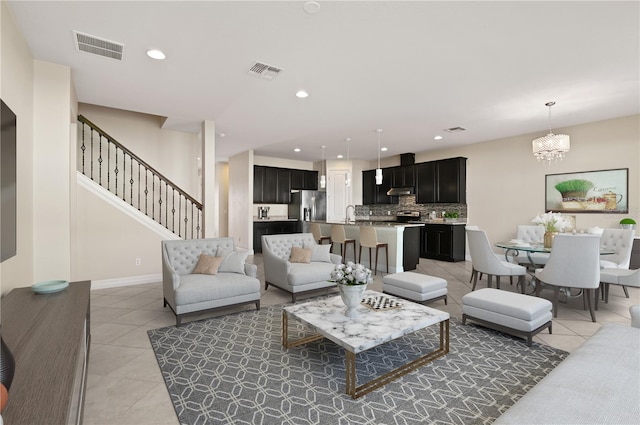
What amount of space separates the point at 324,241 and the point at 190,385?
540 cm

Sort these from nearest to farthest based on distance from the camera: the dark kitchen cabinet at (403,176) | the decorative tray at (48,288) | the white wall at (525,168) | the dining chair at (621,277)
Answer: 1. the decorative tray at (48,288)
2. the dining chair at (621,277)
3. the white wall at (525,168)
4. the dark kitchen cabinet at (403,176)

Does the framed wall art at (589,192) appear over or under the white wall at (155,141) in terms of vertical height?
under

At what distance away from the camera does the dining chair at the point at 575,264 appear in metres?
3.38

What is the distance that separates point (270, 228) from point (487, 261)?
19.4 feet

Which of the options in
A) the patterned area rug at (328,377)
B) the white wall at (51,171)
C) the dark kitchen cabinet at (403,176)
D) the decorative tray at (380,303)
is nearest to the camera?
the patterned area rug at (328,377)

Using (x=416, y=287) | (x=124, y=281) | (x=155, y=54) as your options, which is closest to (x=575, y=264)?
(x=416, y=287)

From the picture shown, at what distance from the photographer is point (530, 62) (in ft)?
10.9

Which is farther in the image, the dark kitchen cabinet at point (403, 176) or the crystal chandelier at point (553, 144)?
the dark kitchen cabinet at point (403, 176)

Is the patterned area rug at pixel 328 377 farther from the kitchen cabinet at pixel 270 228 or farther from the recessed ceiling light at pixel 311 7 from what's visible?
the kitchen cabinet at pixel 270 228

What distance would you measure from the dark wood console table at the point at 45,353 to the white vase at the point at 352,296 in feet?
5.81

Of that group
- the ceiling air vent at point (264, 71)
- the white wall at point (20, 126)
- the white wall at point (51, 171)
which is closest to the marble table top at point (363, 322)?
the white wall at point (20, 126)

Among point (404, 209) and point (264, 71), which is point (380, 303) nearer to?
point (264, 71)

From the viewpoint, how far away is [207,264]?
Answer: 3.92 meters

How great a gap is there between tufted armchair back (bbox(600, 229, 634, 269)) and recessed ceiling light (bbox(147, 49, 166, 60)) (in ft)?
20.6
